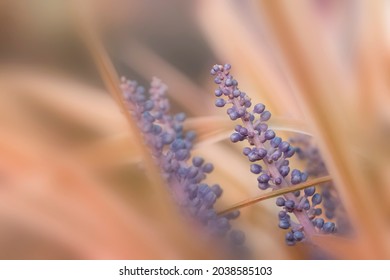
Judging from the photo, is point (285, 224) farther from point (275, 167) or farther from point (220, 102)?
point (220, 102)

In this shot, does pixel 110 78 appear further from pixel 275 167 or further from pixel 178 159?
pixel 275 167

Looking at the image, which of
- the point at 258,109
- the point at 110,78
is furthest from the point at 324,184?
the point at 110,78

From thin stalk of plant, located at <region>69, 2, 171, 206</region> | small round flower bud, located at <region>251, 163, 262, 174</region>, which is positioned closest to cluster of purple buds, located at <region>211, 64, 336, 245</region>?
small round flower bud, located at <region>251, 163, 262, 174</region>

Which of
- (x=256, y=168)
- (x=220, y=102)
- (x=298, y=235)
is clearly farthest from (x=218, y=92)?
(x=298, y=235)

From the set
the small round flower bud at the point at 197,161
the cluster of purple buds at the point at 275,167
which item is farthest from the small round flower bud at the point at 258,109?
the small round flower bud at the point at 197,161

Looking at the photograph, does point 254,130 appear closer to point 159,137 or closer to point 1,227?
point 159,137

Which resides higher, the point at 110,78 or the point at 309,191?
the point at 110,78

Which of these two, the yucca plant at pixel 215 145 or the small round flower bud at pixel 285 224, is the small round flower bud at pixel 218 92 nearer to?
the yucca plant at pixel 215 145
